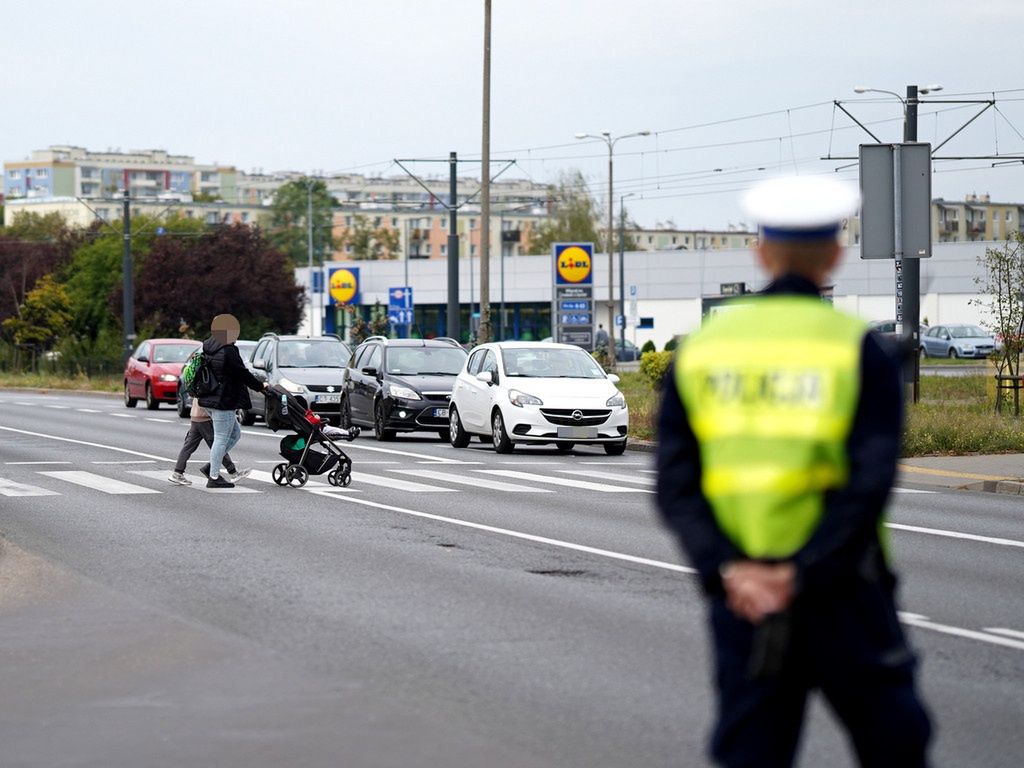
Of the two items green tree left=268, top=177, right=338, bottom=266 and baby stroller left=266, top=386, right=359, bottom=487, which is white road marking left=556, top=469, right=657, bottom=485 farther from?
green tree left=268, top=177, right=338, bottom=266

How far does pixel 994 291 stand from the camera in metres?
29.3

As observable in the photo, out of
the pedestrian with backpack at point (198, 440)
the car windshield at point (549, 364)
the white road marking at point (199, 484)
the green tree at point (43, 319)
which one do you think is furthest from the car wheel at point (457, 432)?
the green tree at point (43, 319)

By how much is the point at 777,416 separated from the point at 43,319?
65.5m

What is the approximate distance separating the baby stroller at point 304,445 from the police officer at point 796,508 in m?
14.7

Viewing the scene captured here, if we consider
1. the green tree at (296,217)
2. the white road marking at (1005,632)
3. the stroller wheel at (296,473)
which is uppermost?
the green tree at (296,217)

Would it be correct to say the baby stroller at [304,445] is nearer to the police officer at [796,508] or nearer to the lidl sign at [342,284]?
the police officer at [796,508]

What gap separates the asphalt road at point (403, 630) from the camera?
6957 mm

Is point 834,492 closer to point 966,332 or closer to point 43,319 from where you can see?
point 43,319

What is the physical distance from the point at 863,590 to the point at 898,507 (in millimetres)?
13866

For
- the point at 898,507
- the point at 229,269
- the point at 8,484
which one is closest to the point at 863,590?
the point at 898,507

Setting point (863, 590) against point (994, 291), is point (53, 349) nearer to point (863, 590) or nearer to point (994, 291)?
point (994, 291)

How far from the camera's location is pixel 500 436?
25.7 metres

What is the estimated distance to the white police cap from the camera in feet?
12.4

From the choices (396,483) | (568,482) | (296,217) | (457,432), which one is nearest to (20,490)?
(396,483)
